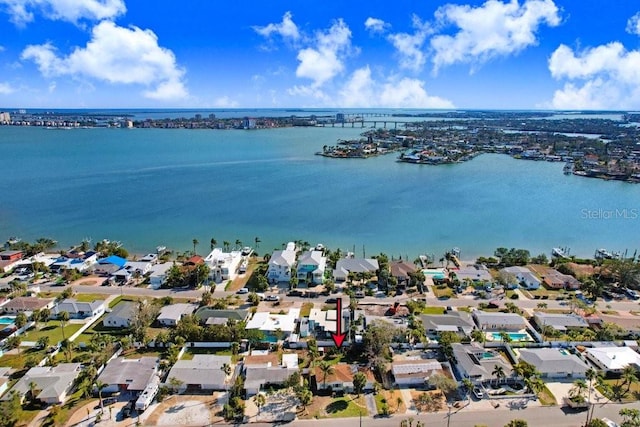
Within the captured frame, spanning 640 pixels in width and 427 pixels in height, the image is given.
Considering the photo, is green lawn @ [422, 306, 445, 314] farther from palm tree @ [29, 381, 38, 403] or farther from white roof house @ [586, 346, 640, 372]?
palm tree @ [29, 381, 38, 403]

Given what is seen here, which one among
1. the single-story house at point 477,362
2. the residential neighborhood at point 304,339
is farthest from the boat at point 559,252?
the single-story house at point 477,362

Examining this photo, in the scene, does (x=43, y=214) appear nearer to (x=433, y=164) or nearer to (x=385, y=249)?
(x=385, y=249)

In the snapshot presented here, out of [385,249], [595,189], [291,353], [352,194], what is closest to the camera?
[291,353]

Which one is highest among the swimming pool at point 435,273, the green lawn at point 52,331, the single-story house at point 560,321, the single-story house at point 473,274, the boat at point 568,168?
the boat at point 568,168

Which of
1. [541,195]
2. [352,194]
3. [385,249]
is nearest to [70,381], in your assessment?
[385,249]

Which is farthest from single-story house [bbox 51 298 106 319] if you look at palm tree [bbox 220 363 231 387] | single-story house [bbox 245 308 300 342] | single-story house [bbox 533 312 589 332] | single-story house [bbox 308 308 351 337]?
single-story house [bbox 533 312 589 332]

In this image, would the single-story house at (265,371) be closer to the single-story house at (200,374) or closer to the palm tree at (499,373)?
the single-story house at (200,374)

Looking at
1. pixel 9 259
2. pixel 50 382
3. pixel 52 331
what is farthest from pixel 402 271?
pixel 9 259
